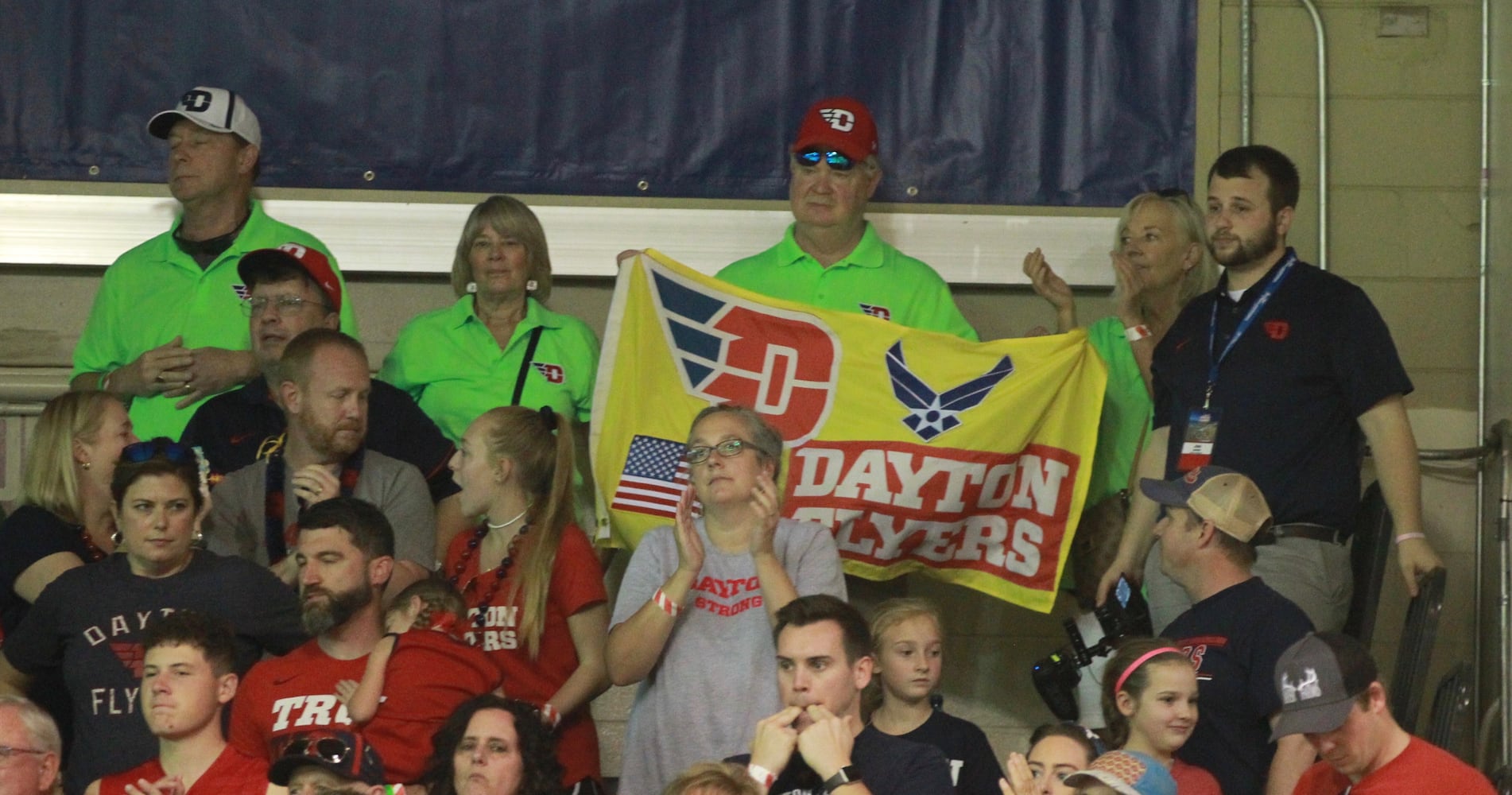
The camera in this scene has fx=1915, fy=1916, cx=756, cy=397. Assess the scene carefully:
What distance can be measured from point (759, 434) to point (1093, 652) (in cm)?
125

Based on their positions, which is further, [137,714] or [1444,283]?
[1444,283]

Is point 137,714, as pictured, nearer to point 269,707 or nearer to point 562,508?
point 269,707

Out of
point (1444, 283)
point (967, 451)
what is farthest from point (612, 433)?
point (1444, 283)

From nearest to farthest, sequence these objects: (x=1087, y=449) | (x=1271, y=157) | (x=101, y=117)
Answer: (x=1271, y=157), (x=1087, y=449), (x=101, y=117)

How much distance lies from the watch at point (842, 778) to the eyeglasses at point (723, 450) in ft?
3.58

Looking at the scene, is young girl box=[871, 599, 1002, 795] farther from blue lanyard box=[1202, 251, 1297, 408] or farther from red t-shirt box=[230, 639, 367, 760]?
red t-shirt box=[230, 639, 367, 760]

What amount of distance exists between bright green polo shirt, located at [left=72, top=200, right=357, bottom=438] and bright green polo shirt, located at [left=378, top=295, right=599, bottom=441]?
26 centimetres

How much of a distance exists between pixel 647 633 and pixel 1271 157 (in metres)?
2.42

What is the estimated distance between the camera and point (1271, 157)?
574 cm

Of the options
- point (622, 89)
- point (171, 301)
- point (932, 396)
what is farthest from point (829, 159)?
point (171, 301)

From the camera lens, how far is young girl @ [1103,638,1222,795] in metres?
4.71

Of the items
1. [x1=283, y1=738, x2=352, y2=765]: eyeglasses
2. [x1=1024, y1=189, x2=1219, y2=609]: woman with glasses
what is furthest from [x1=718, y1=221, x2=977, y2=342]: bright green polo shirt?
[x1=283, y1=738, x2=352, y2=765]: eyeglasses

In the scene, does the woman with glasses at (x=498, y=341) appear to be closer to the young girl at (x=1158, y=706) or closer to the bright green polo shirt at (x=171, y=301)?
the bright green polo shirt at (x=171, y=301)

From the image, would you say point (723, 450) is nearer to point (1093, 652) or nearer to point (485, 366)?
point (1093, 652)
